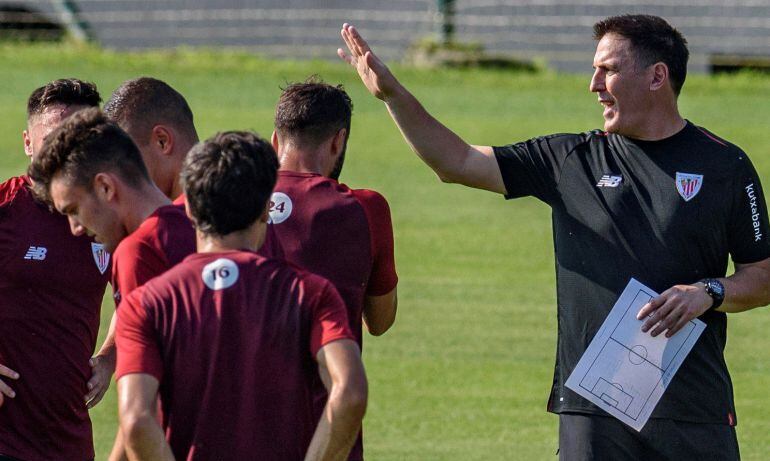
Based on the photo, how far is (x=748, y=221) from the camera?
210 inches

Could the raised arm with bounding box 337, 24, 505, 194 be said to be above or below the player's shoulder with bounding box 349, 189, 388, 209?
above

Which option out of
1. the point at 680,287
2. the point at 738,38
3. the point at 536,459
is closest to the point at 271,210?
the point at 680,287

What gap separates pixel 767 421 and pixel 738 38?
12382 millimetres

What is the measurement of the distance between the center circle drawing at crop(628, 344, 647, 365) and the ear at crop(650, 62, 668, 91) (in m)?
1.08

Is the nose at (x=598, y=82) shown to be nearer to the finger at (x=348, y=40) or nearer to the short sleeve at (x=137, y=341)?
the finger at (x=348, y=40)

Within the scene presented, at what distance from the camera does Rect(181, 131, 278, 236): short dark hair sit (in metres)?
3.95

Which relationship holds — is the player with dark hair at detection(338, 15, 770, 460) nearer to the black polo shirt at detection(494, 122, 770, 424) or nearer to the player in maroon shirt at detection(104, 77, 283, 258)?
the black polo shirt at detection(494, 122, 770, 424)

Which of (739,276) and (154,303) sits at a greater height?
(154,303)

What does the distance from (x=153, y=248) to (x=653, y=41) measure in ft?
7.86

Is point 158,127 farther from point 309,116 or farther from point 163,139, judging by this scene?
point 309,116

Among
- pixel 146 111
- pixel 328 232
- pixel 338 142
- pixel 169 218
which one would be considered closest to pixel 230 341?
pixel 169 218

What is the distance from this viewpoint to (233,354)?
3.92 m

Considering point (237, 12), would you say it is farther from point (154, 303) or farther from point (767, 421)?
point (154, 303)

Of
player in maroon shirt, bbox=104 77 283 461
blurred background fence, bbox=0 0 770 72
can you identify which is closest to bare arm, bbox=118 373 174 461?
player in maroon shirt, bbox=104 77 283 461
